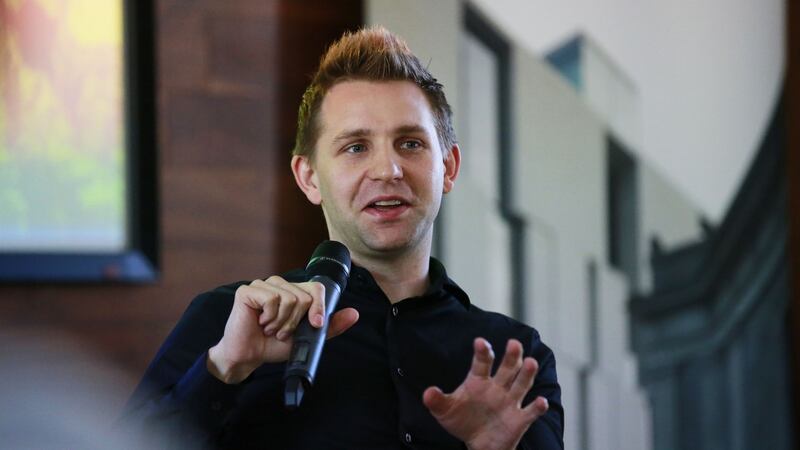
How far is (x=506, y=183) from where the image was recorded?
2732 millimetres

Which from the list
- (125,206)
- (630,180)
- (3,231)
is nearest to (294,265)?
(125,206)

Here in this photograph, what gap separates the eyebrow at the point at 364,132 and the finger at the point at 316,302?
0.99ft

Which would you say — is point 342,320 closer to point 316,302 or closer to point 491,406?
point 316,302

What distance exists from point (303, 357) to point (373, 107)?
0.43 metres

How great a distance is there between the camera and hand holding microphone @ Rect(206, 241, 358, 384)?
99 centimetres

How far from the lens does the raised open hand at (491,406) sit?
106 cm

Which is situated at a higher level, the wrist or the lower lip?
the lower lip

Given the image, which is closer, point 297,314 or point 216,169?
point 297,314

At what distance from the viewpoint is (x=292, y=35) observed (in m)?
2.64

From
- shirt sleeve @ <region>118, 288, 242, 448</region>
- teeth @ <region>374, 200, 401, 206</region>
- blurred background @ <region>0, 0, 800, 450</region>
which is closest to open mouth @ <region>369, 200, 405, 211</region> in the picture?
teeth @ <region>374, 200, 401, 206</region>

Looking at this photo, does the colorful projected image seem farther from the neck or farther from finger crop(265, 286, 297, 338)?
finger crop(265, 286, 297, 338)

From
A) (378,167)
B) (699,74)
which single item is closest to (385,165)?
(378,167)

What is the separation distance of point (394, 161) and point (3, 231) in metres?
1.45

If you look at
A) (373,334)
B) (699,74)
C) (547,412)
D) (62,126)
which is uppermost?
(699,74)
